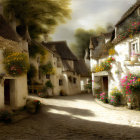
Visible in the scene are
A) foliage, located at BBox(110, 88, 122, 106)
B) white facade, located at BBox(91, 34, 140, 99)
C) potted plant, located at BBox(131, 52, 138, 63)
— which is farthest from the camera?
foliage, located at BBox(110, 88, 122, 106)

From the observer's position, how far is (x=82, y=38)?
2181cm

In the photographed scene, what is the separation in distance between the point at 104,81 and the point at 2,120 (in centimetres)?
1102

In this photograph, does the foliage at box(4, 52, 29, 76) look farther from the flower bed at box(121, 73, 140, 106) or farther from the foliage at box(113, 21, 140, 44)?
the foliage at box(113, 21, 140, 44)

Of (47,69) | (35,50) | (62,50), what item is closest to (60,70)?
(47,69)

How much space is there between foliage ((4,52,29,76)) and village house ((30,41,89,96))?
26.9 ft

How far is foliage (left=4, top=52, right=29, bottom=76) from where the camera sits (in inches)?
282

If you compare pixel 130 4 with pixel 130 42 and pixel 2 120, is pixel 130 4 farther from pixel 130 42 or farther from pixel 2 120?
pixel 2 120

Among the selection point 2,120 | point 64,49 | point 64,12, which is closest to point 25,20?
point 64,12

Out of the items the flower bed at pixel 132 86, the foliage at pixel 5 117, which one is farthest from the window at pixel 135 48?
the foliage at pixel 5 117

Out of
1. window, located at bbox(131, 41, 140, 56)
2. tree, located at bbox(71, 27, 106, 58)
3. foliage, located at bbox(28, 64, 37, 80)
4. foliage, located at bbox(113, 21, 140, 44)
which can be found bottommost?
foliage, located at bbox(28, 64, 37, 80)

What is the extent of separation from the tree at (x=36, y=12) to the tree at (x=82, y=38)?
7258 mm

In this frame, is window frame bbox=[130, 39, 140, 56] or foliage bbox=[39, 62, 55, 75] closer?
window frame bbox=[130, 39, 140, 56]

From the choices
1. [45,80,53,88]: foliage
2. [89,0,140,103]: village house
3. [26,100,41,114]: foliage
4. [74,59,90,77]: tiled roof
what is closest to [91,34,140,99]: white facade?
[89,0,140,103]: village house

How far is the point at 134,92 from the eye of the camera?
864 cm
